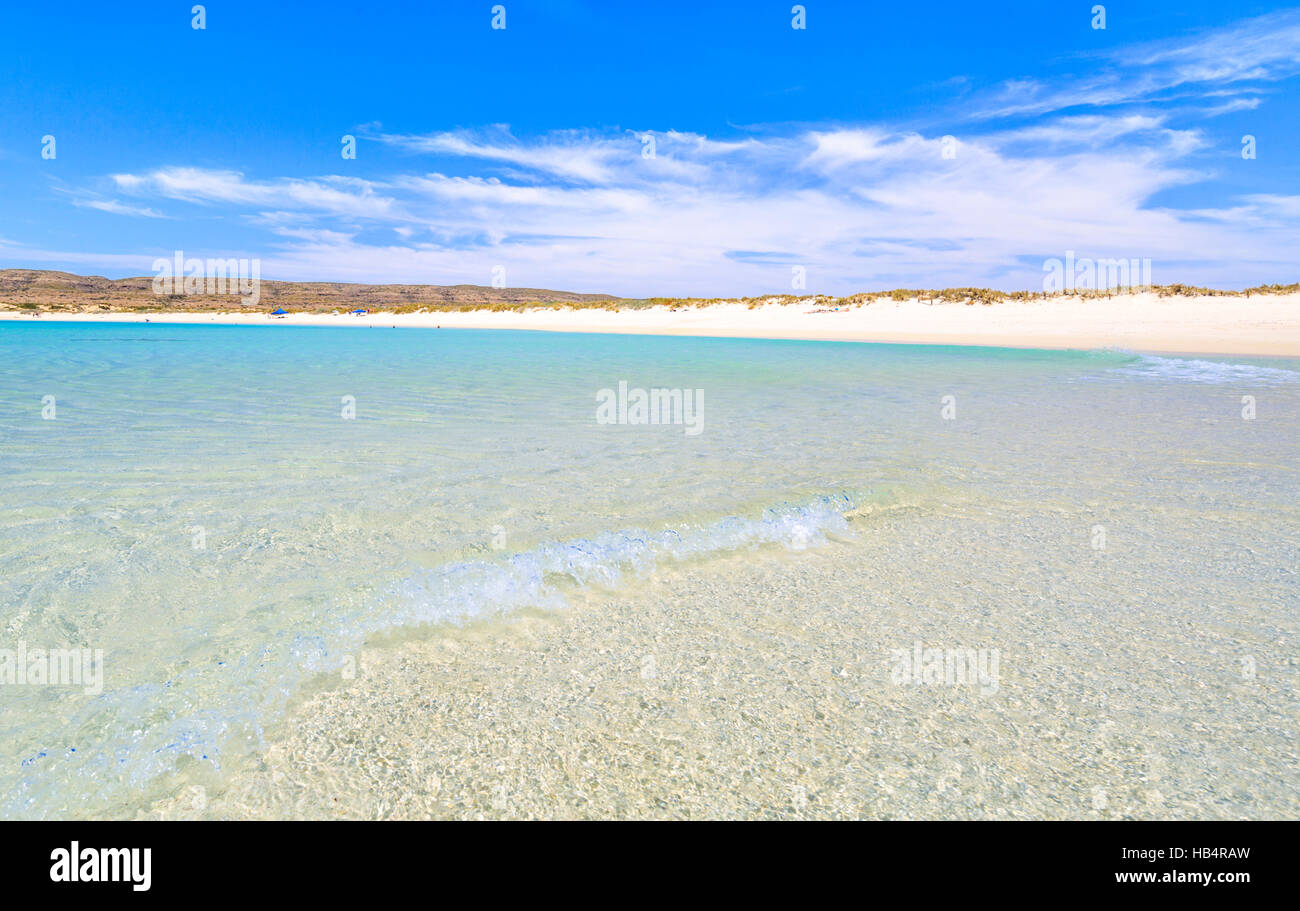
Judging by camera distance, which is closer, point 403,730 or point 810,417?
point 403,730

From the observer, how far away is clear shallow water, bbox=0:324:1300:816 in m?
2.84

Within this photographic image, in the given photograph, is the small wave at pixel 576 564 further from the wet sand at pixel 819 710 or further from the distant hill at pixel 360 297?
the distant hill at pixel 360 297

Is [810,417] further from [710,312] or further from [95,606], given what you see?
[710,312]

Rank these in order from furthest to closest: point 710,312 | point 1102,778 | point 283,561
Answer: point 710,312 → point 283,561 → point 1102,778

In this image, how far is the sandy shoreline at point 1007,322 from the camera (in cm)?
3165

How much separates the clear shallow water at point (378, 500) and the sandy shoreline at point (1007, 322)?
2324 centimetres

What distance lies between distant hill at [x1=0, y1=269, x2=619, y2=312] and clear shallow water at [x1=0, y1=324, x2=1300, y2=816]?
86.5m

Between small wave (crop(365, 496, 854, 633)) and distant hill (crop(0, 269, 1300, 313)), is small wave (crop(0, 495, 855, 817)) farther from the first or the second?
distant hill (crop(0, 269, 1300, 313))

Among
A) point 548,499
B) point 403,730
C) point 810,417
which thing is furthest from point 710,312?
point 403,730

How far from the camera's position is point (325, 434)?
8.38m

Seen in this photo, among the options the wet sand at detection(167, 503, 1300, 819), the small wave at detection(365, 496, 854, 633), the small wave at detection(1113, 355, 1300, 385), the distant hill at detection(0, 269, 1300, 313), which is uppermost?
the distant hill at detection(0, 269, 1300, 313)

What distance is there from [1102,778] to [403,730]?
2.66m

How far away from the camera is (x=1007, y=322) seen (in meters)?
38.7

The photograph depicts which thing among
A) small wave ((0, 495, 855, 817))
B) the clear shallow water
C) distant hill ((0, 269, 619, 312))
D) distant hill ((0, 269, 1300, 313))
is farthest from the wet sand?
distant hill ((0, 269, 619, 312))
